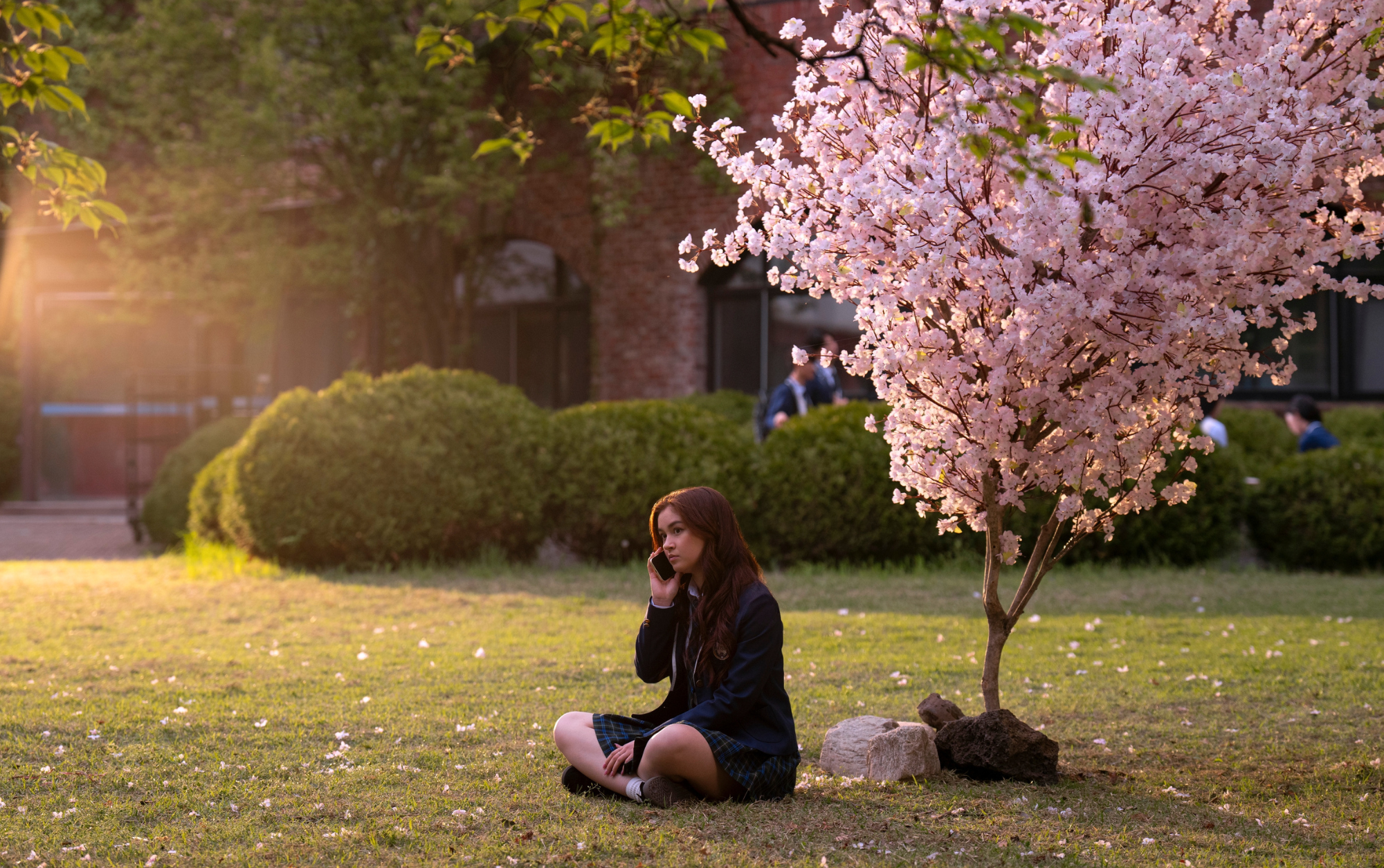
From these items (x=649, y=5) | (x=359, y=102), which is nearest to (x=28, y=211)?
(x=359, y=102)

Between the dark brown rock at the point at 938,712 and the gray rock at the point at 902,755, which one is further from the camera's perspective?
the dark brown rock at the point at 938,712

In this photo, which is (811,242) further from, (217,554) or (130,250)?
(130,250)

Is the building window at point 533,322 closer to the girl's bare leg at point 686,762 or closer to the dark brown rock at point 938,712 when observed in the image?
the dark brown rock at point 938,712

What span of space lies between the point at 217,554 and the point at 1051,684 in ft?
24.9

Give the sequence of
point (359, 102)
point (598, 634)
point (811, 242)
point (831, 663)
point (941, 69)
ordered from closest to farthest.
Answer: point (941, 69) → point (811, 242) → point (831, 663) → point (598, 634) → point (359, 102)

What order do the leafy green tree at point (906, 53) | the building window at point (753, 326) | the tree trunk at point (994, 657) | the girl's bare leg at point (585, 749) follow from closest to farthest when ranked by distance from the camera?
the leafy green tree at point (906, 53)
the girl's bare leg at point (585, 749)
the tree trunk at point (994, 657)
the building window at point (753, 326)

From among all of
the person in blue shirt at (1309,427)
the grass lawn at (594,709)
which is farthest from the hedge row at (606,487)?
the person in blue shirt at (1309,427)

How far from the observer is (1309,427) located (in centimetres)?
1154

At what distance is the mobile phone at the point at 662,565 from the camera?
4074 mm

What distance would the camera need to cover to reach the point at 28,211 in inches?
736

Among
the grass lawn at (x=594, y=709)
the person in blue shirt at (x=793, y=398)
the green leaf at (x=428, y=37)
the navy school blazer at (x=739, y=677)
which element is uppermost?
the green leaf at (x=428, y=37)

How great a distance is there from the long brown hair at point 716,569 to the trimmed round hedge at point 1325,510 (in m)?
7.88

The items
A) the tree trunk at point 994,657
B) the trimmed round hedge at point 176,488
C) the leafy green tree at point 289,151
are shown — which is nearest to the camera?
the tree trunk at point 994,657

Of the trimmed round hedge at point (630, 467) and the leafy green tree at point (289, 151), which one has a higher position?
the leafy green tree at point (289, 151)
